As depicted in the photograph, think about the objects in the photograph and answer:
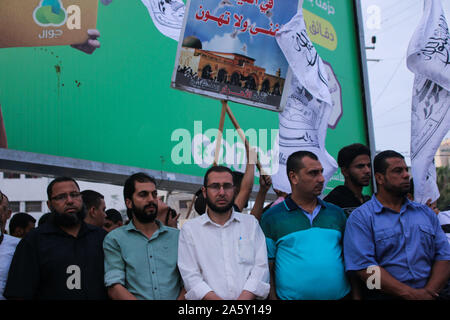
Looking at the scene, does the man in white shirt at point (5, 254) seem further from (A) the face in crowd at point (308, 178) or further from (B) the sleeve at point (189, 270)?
(A) the face in crowd at point (308, 178)

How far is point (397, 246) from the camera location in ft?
9.52

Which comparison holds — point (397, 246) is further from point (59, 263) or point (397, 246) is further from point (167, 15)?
point (167, 15)

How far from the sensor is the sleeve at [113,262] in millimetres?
2758

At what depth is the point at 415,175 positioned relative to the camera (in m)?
3.82

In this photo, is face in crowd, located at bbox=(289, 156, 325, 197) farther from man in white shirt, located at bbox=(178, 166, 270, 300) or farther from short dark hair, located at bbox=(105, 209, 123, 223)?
short dark hair, located at bbox=(105, 209, 123, 223)

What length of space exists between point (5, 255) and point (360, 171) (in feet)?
7.87

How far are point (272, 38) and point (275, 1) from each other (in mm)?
424

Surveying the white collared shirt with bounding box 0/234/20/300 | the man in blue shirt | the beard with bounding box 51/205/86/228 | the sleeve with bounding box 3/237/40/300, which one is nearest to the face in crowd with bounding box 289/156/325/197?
the man in blue shirt

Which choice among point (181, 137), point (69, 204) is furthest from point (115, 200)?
point (69, 204)

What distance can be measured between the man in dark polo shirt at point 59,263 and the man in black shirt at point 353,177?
1679 millimetres

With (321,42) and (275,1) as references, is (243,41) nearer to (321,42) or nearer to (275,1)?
(275,1)

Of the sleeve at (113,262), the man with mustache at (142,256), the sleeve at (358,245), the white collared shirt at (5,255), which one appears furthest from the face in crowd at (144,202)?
the sleeve at (358,245)

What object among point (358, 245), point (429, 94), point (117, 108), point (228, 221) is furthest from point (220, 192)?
point (117, 108)

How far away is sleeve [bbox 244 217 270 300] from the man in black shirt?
3.11 ft
